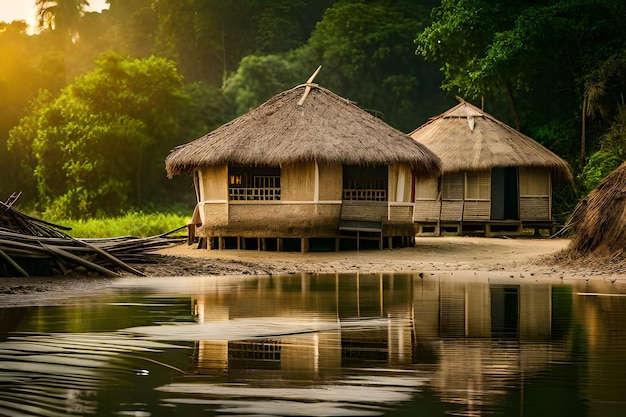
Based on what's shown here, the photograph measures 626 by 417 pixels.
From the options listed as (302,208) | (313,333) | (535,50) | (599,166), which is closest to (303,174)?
(302,208)

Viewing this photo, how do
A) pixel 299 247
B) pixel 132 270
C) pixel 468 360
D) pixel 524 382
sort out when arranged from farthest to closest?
pixel 299 247 < pixel 132 270 < pixel 468 360 < pixel 524 382

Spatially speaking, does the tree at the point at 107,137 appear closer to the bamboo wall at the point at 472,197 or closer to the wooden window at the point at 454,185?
the bamboo wall at the point at 472,197

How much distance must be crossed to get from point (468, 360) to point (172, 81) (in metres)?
41.5

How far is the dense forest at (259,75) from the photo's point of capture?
32625 millimetres

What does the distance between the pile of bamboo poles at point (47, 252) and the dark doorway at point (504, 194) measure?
15.7 m

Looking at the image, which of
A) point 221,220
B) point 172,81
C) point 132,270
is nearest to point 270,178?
point 221,220

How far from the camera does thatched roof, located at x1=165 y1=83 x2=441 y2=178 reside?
78.2 feet

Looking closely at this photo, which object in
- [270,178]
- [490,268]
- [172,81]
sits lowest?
[490,268]

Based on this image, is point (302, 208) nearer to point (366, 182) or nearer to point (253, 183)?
point (253, 183)

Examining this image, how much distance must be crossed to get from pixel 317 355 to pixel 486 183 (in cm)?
2281

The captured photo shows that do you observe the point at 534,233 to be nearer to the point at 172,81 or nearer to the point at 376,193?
the point at 376,193

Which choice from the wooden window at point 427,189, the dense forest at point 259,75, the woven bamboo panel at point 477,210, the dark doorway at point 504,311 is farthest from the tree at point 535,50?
the dark doorway at point 504,311

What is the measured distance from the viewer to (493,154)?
2980 centimetres

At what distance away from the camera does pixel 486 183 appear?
3031 cm
